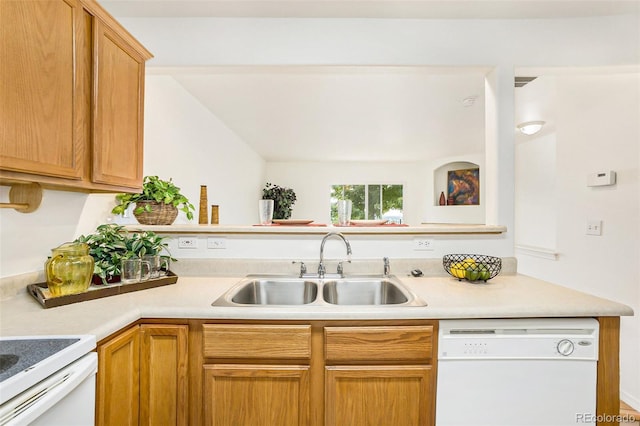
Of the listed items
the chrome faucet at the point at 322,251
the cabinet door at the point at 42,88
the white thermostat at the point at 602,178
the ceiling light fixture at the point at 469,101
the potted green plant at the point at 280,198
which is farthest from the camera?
the potted green plant at the point at 280,198

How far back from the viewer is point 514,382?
1.18 meters

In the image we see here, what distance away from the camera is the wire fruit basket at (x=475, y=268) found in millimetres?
1608

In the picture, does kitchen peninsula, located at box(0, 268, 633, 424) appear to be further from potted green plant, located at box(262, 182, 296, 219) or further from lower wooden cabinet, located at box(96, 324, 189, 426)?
potted green plant, located at box(262, 182, 296, 219)

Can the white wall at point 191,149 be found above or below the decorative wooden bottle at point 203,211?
above

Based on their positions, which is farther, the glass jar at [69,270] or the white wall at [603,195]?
the white wall at [603,195]

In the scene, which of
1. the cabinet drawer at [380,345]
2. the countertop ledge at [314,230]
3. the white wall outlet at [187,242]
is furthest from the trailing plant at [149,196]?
the cabinet drawer at [380,345]

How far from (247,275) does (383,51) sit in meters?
1.58

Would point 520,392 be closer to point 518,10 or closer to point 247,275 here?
point 247,275

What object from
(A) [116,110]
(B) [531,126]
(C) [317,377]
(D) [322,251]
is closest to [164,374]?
(C) [317,377]

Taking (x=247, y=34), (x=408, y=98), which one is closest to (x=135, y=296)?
(x=247, y=34)

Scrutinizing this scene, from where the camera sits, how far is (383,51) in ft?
6.01

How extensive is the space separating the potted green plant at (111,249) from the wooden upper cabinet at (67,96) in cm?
26

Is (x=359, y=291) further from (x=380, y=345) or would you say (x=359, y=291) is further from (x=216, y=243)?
(x=216, y=243)

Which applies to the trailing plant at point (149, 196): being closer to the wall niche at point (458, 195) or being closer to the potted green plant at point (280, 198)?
the potted green plant at point (280, 198)
